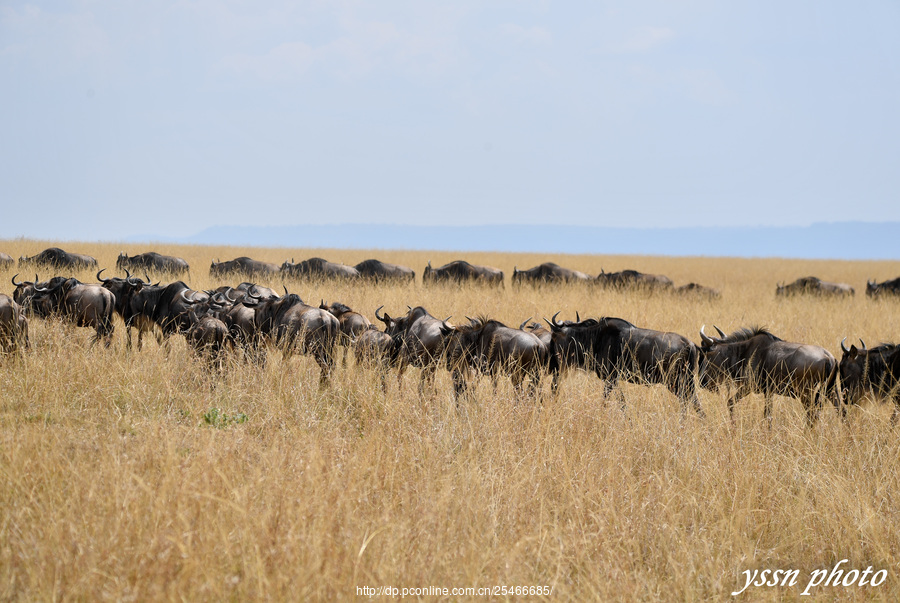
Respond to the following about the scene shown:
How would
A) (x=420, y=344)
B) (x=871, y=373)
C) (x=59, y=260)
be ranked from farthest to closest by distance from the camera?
1. (x=59, y=260)
2. (x=420, y=344)
3. (x=871, y=373)

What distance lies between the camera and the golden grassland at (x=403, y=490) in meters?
3.38

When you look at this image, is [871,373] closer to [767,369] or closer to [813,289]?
[767,369]

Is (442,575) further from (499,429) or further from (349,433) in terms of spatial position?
(349,433)

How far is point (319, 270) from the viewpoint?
2198 cm

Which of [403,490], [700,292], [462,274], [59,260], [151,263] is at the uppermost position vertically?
[59,260]

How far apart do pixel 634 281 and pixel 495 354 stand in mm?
16343

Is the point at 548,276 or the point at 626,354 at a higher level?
the point at 548,276

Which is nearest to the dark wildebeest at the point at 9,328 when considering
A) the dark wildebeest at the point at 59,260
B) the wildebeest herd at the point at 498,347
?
the wildebeest herd at the point at 498,347

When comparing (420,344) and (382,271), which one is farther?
(382,271)

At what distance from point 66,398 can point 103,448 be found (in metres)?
2.36

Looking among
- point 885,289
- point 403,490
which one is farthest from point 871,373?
point 885,289

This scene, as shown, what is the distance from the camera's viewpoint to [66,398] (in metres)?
6.56

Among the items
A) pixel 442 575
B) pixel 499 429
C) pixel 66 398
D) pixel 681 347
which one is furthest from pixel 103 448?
pixel 681 347

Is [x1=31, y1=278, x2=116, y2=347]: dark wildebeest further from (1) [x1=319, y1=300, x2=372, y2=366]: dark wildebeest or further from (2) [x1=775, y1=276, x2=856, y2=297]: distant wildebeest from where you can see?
(2) [x1=775, y1=276, x2=856, y2=297]: distant wildebeest
